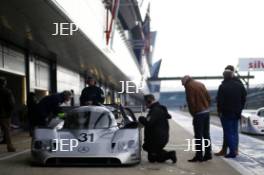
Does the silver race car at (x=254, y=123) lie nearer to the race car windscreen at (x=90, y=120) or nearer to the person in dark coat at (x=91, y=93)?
the person in dark coat at (x=91, y=93)

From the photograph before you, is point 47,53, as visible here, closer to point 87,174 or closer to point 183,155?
point 183,155

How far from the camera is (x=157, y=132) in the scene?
8117 millimetres

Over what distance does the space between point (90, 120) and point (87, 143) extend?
65 cm

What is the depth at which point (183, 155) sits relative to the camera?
9.48 metres

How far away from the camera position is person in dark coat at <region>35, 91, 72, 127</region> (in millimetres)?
8250

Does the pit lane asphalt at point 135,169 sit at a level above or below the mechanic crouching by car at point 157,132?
below

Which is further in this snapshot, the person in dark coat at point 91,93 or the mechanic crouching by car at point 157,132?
the person in dark coat at point 91,93

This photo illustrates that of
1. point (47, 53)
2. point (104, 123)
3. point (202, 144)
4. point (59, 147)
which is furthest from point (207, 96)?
point (47, 53)

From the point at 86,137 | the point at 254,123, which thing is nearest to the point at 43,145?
the point at 86,137

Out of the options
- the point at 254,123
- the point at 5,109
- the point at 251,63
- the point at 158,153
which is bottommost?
the point at 254,123

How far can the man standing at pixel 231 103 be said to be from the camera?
8.79 metres

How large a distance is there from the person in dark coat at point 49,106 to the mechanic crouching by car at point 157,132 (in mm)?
1385

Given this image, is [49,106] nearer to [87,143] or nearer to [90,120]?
[90,120]

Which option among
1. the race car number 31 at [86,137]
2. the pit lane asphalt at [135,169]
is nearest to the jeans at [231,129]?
the pit lane asphalt at [135,169]
